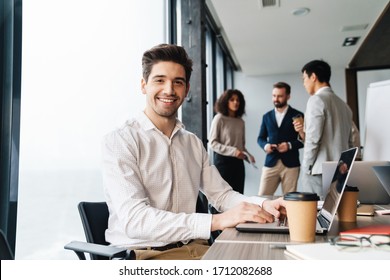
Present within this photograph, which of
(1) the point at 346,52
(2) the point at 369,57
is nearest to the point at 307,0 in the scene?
(1) the point at 346,52

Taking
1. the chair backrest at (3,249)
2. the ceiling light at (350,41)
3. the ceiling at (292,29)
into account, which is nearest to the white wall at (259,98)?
the ceiling at (292,29)

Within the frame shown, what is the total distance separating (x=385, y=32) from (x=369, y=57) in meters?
1.12

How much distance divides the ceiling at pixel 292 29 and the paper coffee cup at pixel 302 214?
3196 mm

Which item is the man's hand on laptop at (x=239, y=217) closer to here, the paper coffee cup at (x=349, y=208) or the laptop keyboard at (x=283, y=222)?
the laptop keyboard at (x=283, y=222)

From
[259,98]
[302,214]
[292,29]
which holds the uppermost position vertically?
[292,29]

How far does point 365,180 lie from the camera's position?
1.37 meters

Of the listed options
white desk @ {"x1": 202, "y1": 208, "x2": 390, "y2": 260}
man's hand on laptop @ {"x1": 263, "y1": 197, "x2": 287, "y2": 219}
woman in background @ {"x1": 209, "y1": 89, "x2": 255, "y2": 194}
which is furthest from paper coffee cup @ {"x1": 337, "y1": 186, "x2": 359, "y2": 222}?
woman in background @ {"x1": 209, "y1": 89, "x2": 255, "y2": 194}

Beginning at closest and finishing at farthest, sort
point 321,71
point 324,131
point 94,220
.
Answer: point 94,220
point 324,131
point 321,71

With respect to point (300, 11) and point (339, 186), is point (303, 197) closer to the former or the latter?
point (339, 186)

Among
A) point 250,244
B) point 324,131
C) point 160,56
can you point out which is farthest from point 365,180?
point 324,131

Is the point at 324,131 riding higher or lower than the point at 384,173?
higher

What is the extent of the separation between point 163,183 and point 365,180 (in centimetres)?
79

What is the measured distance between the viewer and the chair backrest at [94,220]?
1137 millimetres

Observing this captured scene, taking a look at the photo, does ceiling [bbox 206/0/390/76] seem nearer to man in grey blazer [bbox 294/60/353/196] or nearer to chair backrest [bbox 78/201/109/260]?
man in grey blazer [bbox 294/60/353/196]
